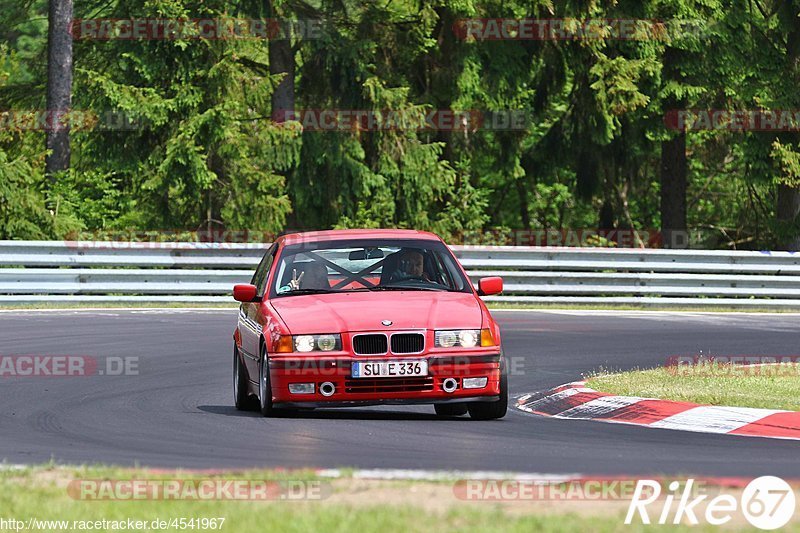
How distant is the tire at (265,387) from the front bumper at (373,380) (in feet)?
0.69

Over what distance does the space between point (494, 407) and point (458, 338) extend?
0.70 meters

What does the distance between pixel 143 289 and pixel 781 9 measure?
627 inches

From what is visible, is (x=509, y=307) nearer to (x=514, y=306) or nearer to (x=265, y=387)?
(x=514, y=306)

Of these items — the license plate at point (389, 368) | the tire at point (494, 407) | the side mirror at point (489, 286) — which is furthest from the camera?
the side mirror at point (489, 286)

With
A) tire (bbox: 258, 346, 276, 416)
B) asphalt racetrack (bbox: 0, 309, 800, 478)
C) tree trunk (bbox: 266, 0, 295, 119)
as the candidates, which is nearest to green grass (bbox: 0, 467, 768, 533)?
asphalt racetrack (bbox: 0, 309, 800, 478)

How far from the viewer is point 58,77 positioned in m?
32.2

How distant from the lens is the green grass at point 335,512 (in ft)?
21.6

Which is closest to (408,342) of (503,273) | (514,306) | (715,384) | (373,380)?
(373,380)

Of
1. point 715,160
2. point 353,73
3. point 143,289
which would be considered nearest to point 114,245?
point 143,289

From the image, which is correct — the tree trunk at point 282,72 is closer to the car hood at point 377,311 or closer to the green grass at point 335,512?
the car hood at point 377,311

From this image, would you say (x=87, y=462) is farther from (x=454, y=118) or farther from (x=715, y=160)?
(x=715, y=160)

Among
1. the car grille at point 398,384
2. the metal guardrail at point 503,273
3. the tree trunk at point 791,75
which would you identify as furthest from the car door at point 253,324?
the tree trunk at point 791,75

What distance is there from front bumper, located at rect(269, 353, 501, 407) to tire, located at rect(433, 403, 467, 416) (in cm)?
113

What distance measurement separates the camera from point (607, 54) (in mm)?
34938
